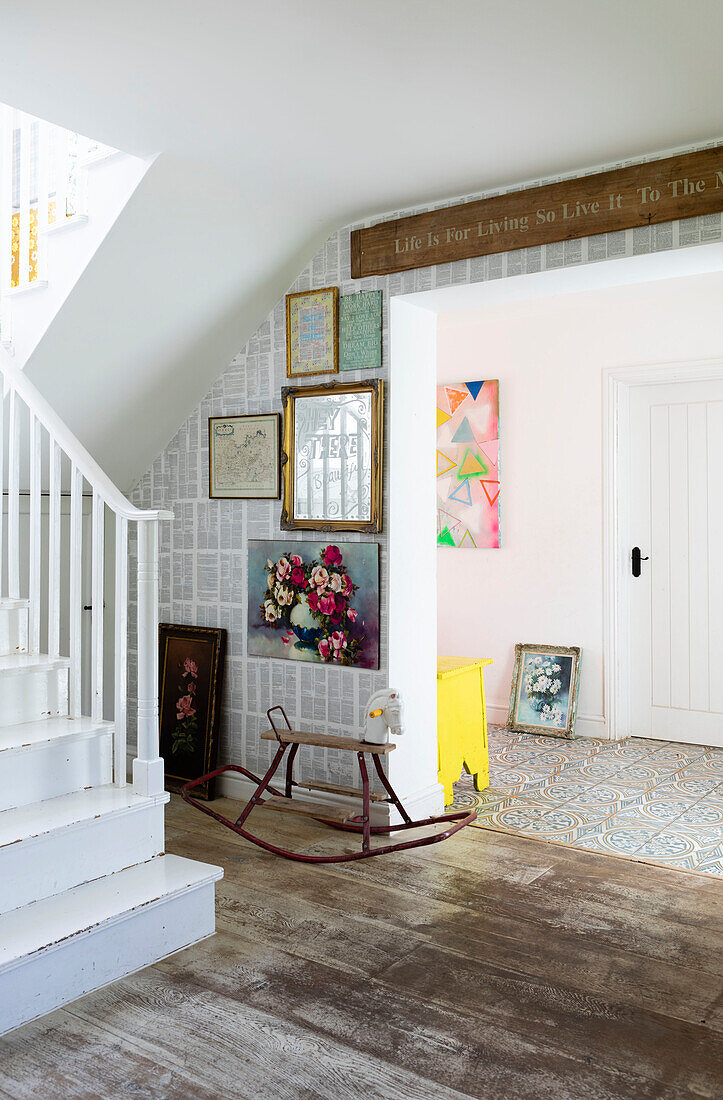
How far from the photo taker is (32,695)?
304 cm

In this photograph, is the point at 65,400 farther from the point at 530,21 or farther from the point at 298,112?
the point at 530,21

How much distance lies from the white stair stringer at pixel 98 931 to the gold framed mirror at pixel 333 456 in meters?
1.63

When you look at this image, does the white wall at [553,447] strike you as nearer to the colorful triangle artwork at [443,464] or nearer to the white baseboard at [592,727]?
the white baseboard at [592,727]

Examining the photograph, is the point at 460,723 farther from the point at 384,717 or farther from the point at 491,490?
the point at 491,490

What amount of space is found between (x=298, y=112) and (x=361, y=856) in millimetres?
2564

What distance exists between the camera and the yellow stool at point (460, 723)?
416cm

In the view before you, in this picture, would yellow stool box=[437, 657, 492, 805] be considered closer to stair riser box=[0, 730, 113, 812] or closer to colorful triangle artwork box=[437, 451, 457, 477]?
stair riser box=[0, 730, 113, 812]

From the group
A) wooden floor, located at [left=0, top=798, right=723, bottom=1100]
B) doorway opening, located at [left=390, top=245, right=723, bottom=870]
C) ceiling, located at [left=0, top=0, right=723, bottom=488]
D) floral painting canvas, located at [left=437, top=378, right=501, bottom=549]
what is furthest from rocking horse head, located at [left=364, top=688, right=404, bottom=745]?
floral painting canvas, located at [left=437, top=378, right=501, bottom=549]

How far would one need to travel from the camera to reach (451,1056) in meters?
2.14

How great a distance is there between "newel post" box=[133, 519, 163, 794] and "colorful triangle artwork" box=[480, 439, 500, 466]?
3432 millimetres

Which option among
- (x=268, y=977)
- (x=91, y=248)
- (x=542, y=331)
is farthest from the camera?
(x=542, y=331)

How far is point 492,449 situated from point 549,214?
2603mm

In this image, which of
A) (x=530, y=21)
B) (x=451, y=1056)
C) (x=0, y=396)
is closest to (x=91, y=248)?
(x=0, y=396)

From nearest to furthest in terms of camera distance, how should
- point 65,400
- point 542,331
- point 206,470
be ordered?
point 65,400, point 206,470, point 542,331
